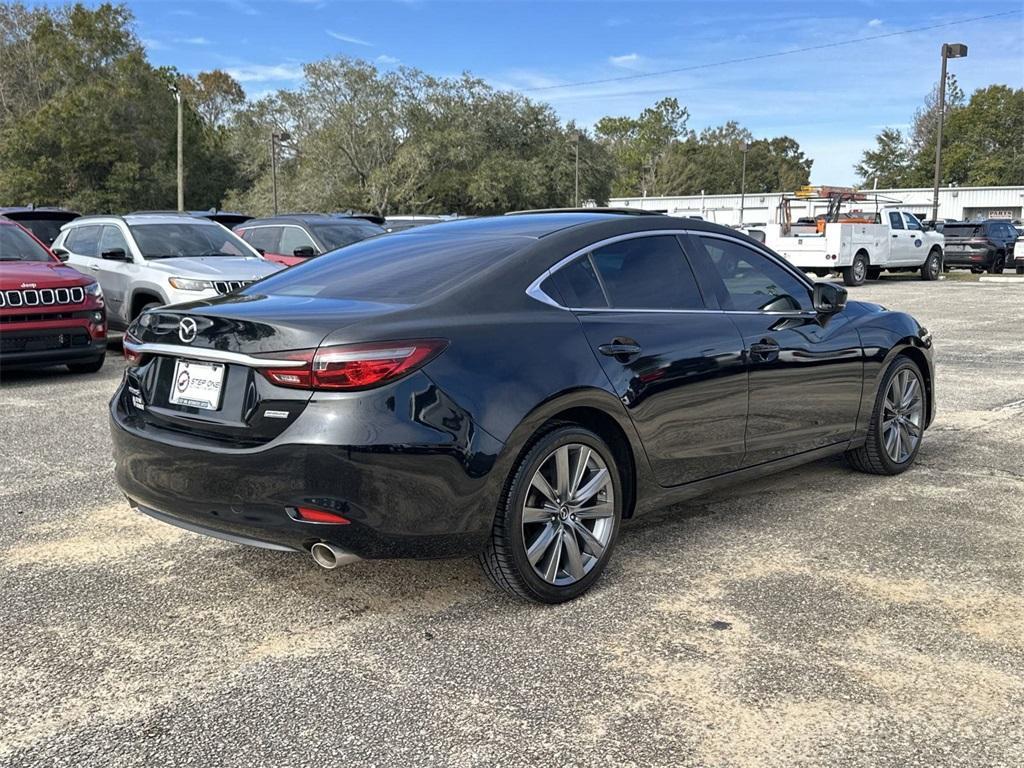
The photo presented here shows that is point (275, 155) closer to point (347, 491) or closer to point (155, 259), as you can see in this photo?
point (155, 259)

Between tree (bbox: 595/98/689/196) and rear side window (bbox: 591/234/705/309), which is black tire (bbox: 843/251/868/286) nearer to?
rear side window (bbox: 591/234/705/309)

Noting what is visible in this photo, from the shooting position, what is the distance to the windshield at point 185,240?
1096 cm

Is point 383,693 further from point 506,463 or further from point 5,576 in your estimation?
point 5,576

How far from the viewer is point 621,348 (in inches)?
158

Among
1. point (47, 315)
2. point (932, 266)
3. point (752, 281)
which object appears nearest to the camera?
point (752, 281)

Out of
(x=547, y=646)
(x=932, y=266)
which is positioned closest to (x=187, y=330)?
(x=547, y=646)

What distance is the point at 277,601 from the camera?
12.7 ft

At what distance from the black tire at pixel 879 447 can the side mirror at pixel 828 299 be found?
65cm

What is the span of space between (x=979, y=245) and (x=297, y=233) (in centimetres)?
2207

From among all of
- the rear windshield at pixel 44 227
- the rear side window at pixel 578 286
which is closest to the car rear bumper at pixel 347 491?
the rear side window at pixel 578 286

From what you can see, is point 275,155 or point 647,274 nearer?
point 647,274

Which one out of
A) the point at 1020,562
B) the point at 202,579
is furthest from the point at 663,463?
the point at 202,579

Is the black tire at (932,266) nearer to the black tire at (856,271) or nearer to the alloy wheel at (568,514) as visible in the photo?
the black tire at (856,271)

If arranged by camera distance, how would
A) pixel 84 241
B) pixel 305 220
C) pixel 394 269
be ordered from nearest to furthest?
pixel 394 269, pixel 84 241, pixel 305 220
